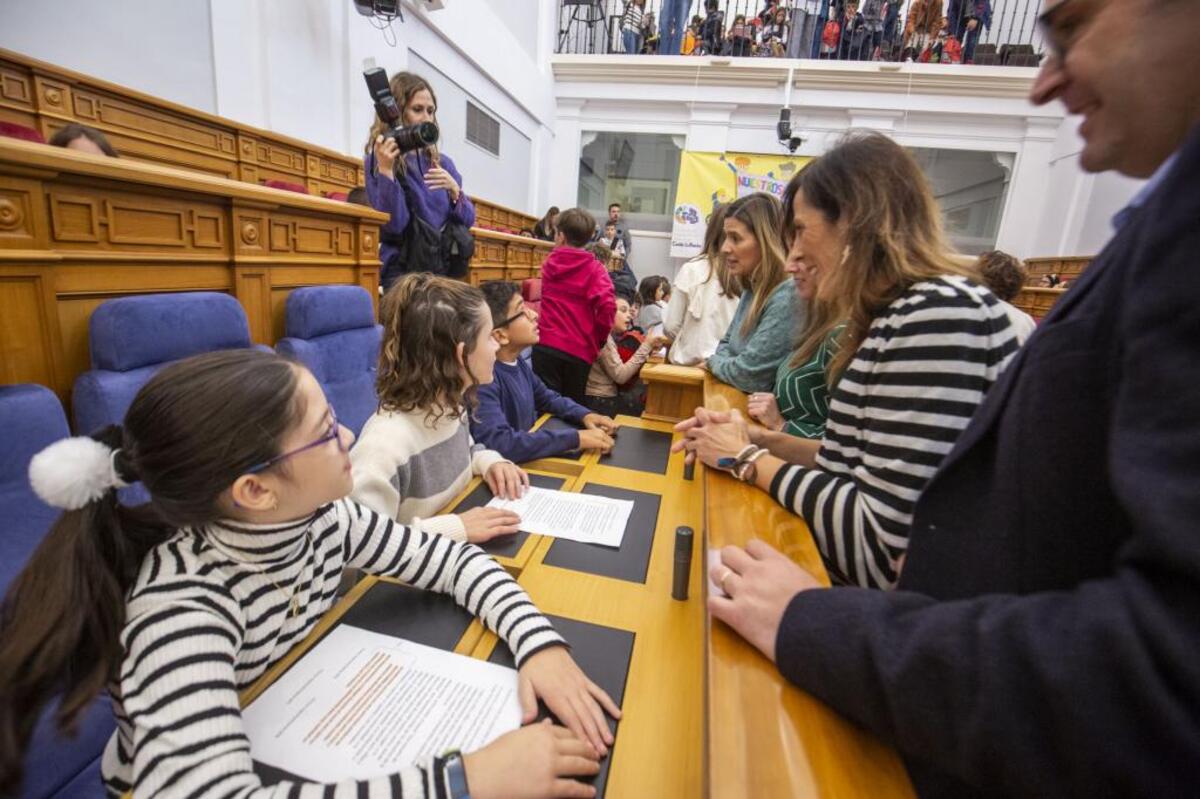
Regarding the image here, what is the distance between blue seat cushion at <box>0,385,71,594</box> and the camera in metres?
0.96

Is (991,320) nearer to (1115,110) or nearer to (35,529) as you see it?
(1115,110)

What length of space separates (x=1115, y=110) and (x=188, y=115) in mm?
3980

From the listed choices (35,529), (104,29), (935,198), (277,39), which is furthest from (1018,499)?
(277,39)

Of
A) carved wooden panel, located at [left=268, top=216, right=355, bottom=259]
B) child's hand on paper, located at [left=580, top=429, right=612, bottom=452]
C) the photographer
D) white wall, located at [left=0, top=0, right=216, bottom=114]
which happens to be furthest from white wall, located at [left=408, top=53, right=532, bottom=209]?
child's hand on paper, located at [left=580, top=429, right=612, bottom=452]

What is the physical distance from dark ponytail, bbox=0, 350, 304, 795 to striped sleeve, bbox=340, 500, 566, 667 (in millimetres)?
229

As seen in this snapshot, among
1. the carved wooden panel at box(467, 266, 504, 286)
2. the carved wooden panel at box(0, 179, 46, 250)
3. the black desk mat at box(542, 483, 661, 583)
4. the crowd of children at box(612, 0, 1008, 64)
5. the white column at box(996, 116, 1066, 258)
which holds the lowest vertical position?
the black desk mat at box(542, 483, 661, 583)

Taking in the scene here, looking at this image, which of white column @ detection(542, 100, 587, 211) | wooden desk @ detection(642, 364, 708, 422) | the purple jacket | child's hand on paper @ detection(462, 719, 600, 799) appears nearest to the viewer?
child's hand on paper @ detection(462, 719, 600, 799)

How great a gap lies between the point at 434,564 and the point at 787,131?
7.83 meters

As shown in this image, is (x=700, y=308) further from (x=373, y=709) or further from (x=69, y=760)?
(x=69, y=760)

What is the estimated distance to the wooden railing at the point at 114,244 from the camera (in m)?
1.18

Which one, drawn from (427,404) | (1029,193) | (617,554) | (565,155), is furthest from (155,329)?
(1029,193)

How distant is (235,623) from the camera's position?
2.19 feet

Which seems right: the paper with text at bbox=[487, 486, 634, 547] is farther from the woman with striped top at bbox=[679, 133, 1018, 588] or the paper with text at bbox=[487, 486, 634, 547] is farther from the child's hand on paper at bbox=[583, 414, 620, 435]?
the child's hand on paper at bbox=[583, 414, 620, 435]

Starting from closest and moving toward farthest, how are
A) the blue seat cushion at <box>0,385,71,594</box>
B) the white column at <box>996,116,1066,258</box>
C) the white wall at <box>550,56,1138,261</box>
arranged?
1. the blue seat cushion at <box>0,385,71,594</box>
2. the white wall at <box>550,56,1138,261</box>
3. the white column at <box>996,116,1066,258</box>
